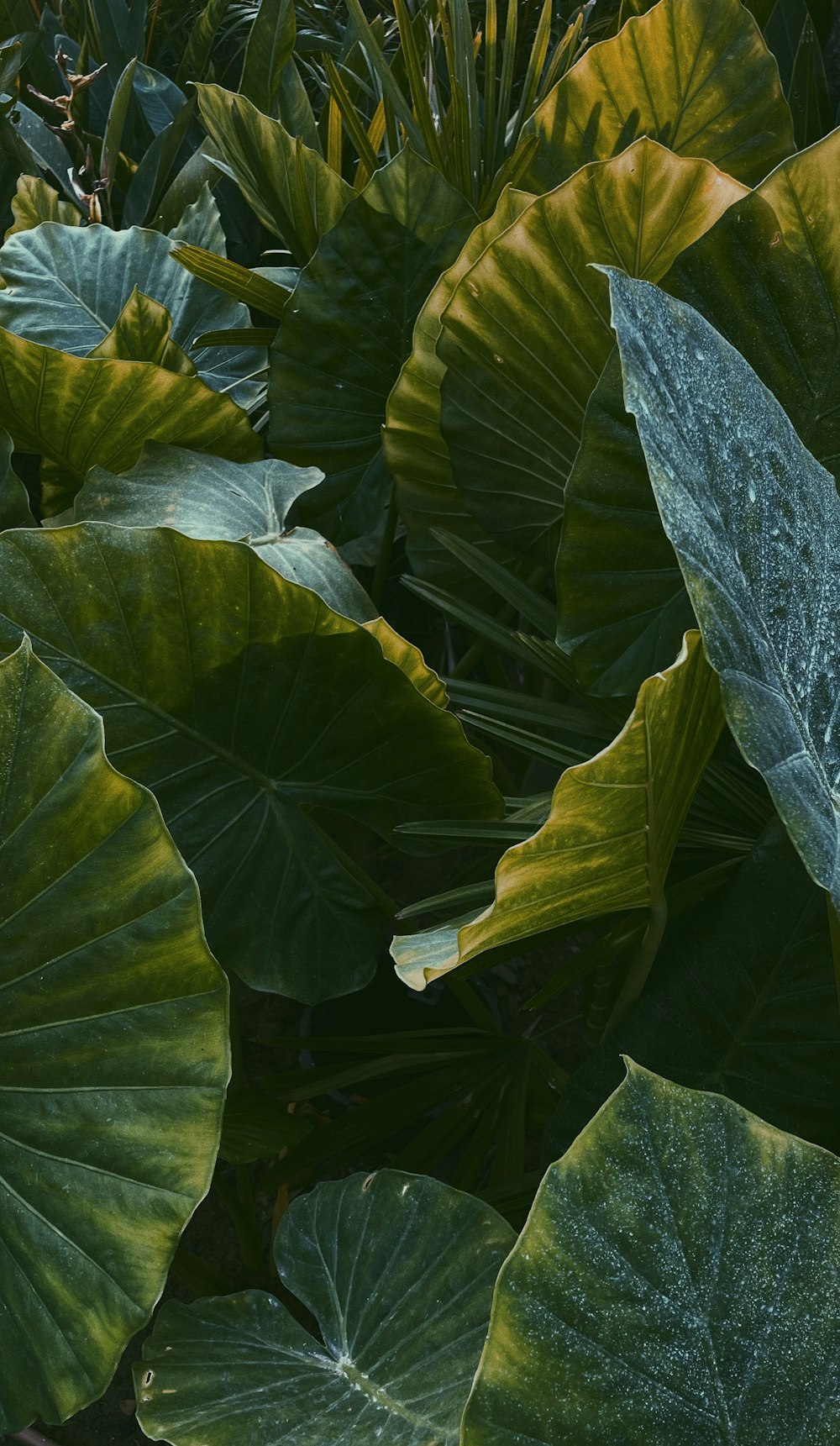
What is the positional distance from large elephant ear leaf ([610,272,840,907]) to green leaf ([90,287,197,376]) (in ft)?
2.17

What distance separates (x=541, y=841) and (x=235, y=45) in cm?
267

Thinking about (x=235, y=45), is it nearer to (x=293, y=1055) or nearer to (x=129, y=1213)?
(x=293, y=1055)

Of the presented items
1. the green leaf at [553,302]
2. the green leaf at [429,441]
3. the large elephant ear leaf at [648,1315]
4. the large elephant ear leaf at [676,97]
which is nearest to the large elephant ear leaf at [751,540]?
the large elephant ear leaf at [648,1315]

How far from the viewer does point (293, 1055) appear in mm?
1398

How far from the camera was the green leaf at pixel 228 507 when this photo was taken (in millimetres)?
938

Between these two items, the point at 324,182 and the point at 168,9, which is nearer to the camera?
the point at 324,182

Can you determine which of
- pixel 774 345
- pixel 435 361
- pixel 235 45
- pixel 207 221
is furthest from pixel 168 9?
pixel 774 345

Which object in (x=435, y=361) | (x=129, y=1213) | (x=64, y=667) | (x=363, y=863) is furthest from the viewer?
(x=363, y=863)

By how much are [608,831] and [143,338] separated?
Result: 2.64 ft

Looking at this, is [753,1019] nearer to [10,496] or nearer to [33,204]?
[10,496]

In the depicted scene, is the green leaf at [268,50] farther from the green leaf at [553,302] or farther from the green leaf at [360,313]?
the green leaf at [553,302]

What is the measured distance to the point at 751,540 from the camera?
0.55 m

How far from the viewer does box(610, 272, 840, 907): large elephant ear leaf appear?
431 millimetres

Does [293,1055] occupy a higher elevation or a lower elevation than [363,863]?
lower
